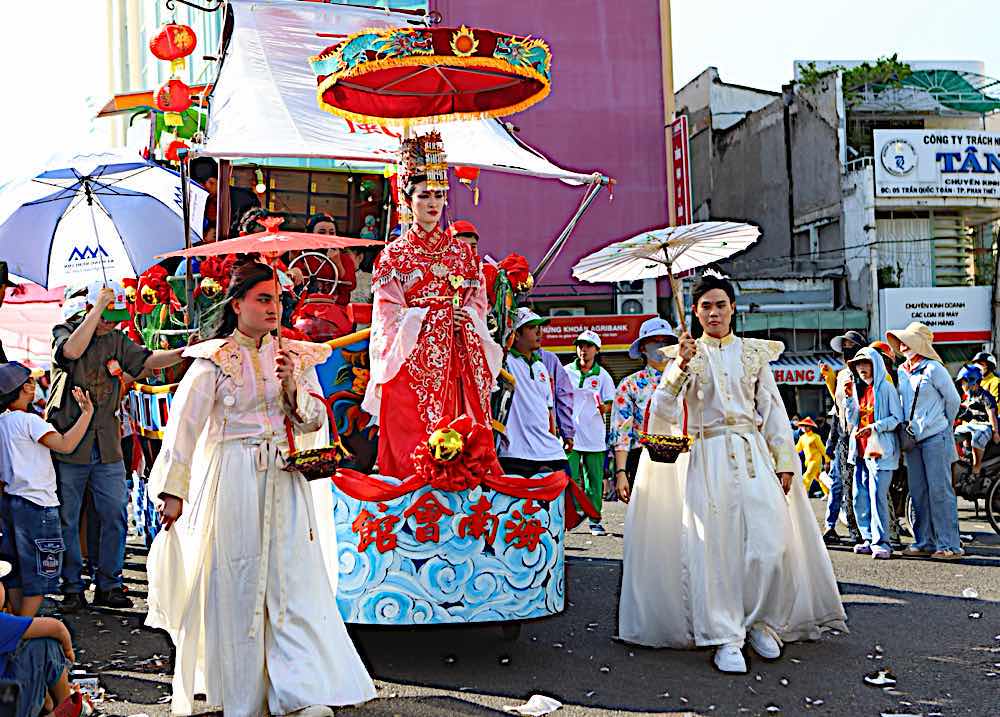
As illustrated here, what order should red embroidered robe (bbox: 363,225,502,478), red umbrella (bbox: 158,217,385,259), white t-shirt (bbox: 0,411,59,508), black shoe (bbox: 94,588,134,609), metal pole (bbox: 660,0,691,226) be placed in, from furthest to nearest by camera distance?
metal pole (bbox: 660,0,691,226) → black shoe (bbox: 94,588,134,609) → white t-shirt (bbox: 0,411,59,508) → red embroidered robe (bbox: 363,225,502,478) → red umbrella (bbox: 158,217,385,259)

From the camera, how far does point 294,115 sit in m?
9.95

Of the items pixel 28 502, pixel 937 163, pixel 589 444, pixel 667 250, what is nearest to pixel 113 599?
pixel 28 502

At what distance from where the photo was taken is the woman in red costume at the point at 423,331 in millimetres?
6672

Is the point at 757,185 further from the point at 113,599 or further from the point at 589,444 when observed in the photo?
the point at 113,599

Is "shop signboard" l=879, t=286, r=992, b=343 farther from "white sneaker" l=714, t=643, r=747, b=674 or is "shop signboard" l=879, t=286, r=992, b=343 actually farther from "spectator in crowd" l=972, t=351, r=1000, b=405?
"white sneaker" l=714, t=643, r=747, b=674

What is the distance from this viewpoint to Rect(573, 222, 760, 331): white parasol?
7191mm

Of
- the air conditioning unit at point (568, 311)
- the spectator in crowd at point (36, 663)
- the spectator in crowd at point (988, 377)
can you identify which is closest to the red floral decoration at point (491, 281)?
the spectator in crowd at point (36, 663)

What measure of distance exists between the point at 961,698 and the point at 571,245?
2267 centimetres

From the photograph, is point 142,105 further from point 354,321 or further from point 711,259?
point 711,259

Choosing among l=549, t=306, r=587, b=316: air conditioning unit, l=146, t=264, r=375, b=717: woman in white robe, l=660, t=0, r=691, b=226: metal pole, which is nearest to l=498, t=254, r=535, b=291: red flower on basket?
l=146, t=264, r=375, b=717: woman in white robe

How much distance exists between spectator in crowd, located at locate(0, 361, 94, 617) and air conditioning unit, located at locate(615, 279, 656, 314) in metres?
21.5

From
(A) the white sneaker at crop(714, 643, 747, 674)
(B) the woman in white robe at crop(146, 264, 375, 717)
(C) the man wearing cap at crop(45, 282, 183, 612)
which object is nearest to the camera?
(B) the woman in white robe at crop(146, 264, 375, 717)

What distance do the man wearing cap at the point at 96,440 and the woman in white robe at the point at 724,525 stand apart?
3.53 meters

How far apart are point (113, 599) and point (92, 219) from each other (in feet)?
11.0
